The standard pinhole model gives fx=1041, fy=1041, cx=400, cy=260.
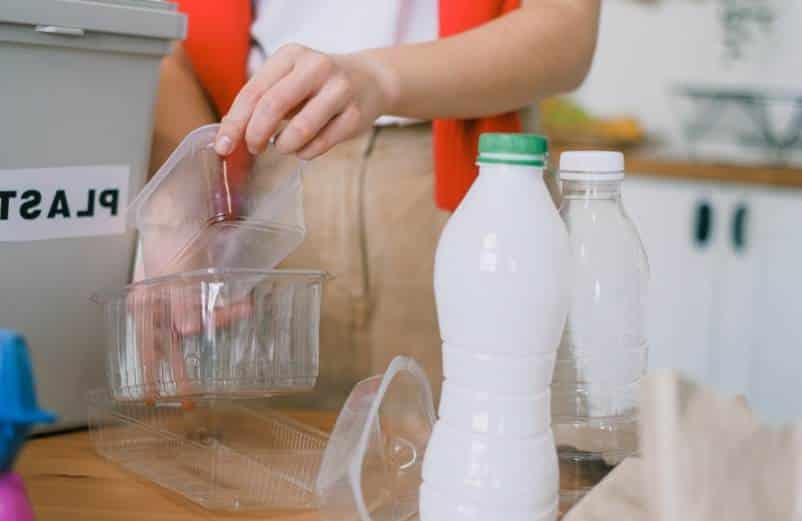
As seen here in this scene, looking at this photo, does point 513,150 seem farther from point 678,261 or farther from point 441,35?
point 678,261

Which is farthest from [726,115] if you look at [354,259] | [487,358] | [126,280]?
[487,358]

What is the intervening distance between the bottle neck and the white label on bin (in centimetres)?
38

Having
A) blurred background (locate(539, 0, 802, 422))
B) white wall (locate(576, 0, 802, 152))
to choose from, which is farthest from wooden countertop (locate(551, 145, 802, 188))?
white wall (locate(576, 0, 802, 152))

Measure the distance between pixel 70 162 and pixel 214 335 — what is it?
216mm

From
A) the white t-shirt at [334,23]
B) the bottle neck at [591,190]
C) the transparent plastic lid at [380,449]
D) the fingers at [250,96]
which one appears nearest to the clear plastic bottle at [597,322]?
the bottle neck at [591,190]

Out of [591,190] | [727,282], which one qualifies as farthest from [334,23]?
[727,282]

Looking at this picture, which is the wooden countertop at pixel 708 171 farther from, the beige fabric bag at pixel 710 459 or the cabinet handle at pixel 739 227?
the beige fabric bag at pixel 710 459

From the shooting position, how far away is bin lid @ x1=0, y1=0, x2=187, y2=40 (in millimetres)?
784

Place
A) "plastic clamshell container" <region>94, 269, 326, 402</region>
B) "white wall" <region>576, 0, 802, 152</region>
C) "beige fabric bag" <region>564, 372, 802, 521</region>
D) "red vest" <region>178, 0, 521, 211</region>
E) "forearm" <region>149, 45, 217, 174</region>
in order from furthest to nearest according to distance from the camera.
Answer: "white wall" <region>576, 0, 802, 152</region>
"red vest" <region>178, 0, 521, 211</region>
"forearm" <region>149, 45, 217, 174</region>
"plastic clamshell container" <region>94, 269, 326, 402</region>
"beige fabric bag" <region>564, 372, 802, 521</region>

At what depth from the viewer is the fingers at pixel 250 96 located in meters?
0.75

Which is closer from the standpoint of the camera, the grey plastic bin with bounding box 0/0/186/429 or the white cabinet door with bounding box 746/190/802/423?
the grey plastic bin with bounding box 0/0/186/429

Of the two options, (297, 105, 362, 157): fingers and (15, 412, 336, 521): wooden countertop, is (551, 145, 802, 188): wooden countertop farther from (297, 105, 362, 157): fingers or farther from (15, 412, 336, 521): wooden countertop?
(15, 412, 336, 521): wooden countertop

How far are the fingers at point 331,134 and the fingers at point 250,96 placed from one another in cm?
6

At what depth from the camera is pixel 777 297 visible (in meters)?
2.61
